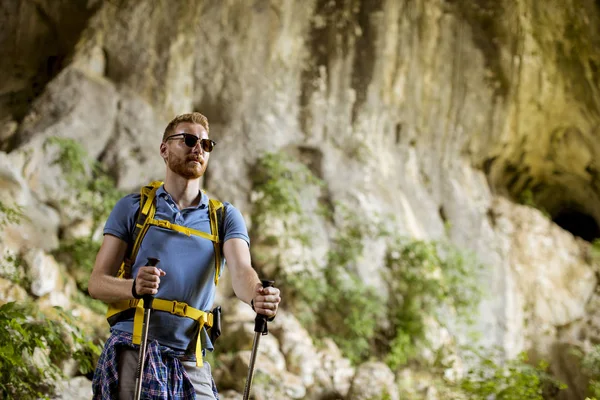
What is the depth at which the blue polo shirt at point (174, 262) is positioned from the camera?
2.30 metres

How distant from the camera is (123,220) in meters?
2.39

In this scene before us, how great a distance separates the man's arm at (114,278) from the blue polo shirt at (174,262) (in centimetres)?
5

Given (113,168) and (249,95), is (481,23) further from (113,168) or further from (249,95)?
(113,168)

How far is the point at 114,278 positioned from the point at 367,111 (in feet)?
25.7

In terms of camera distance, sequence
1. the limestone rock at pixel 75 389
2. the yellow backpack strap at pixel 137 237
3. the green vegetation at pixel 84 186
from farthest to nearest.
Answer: the green vegetation at pixel 84 186
the limestone rock at pixel 75 389
the yellow backpack strap at pixel 137 237

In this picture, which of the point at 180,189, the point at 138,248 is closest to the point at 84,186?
the point at 180,189

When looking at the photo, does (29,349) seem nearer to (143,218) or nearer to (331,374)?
(143,218)

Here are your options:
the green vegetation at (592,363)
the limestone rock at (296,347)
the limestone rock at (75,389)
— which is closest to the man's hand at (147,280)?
the limestone rock at (75,389)

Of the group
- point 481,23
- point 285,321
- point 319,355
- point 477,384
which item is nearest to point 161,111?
point 285,321

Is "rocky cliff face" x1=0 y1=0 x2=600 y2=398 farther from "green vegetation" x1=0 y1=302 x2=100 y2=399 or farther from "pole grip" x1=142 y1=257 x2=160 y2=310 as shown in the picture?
"pole grip" x1=142 y1=257 x2=160 y2=310

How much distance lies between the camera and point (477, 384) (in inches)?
247

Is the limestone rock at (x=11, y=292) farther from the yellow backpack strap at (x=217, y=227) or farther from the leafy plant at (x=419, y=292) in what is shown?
the leafy plant at (x=419, y=292)

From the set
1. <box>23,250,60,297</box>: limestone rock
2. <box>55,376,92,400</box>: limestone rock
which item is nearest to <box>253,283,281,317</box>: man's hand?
<box>55,376,92,400</box>: limestone rock

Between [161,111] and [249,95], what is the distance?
1.36 metres
